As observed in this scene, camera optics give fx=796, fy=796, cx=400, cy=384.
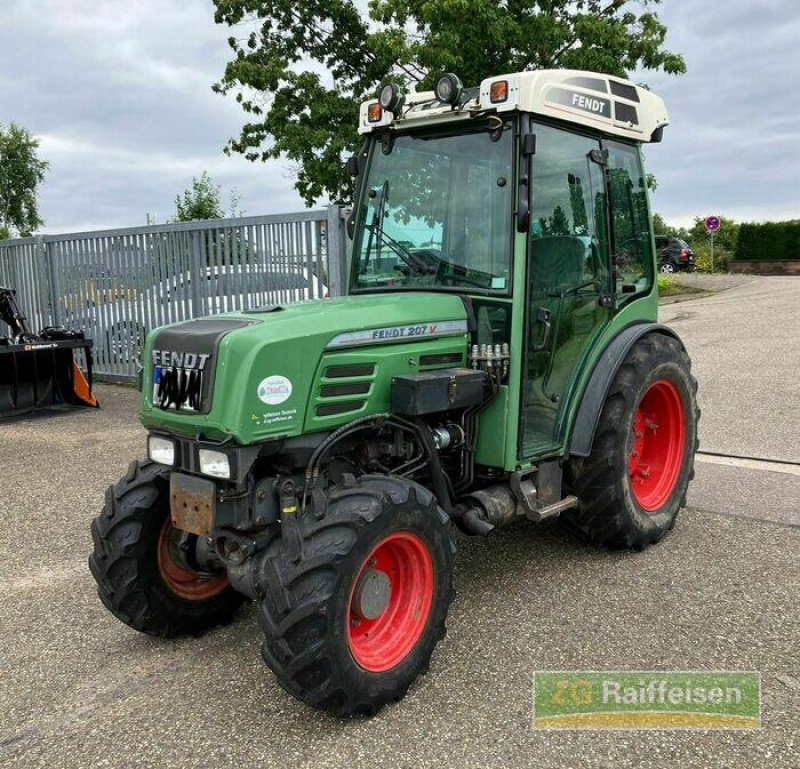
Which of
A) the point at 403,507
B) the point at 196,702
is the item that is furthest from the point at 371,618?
the point at 196,702

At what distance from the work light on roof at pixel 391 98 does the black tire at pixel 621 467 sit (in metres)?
1.74

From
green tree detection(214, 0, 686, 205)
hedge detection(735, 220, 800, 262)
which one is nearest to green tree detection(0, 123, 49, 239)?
green tree detection(214, 0, 686, 205)

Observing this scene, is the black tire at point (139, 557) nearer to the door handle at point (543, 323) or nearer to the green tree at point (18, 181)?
the door handle at point (543, 323)

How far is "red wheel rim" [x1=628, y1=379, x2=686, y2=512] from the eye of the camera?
4.60 metres

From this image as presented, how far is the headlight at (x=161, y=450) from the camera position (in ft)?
10.4

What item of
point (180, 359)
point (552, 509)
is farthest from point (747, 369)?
point (180, 359)

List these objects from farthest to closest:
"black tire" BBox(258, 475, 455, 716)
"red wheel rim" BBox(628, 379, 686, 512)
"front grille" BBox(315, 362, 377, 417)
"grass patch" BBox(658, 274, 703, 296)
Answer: "grass patch" BBox(658, 274, 703, 296)
"red wheel rim" BBox(628, 379, 686, 512)
"front grille" BBox(315, 362, 377, 417)
"black tire" BBox(258, 475, 455, 716)

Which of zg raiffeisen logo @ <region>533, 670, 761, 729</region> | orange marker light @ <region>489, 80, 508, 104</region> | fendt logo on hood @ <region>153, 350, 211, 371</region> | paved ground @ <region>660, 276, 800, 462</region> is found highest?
orange marker light @ <region>489, 80, 508, 104</region>

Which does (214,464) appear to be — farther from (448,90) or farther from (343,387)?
(448,90)

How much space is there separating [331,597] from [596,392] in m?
1.92

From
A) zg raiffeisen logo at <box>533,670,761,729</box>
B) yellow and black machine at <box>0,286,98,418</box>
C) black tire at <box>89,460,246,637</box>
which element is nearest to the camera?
zg raiffeisen logo at <box>533,670,761,729</box>

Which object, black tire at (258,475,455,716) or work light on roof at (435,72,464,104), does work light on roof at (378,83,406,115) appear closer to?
work light on roof at (435,72,464,104)

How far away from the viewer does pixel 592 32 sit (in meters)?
14.5

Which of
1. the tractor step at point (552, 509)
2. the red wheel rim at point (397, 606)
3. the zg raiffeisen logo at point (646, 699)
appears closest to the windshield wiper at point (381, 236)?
the tractor step at point (552, 509)
